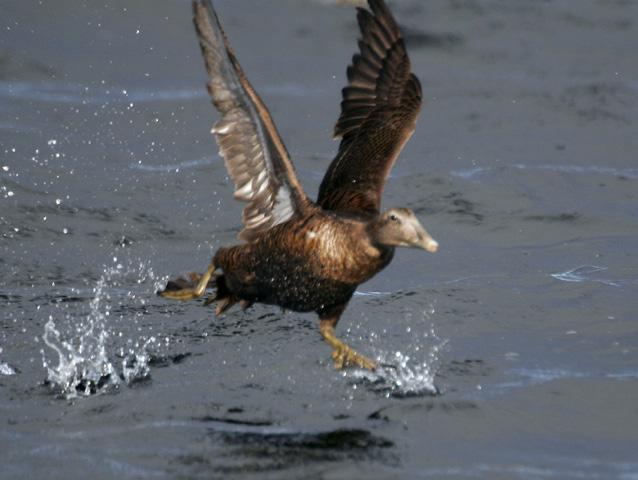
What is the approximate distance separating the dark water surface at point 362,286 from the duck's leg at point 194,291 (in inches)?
10.9

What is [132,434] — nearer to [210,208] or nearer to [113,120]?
[210,208]

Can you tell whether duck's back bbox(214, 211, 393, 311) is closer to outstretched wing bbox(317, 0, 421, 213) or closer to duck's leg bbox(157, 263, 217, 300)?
duck's leg bbox(157, 263, 217, 300)

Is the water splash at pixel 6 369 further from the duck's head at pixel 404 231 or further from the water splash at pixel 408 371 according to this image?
the duck's head at pixel 404 231

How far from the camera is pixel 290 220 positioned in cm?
703

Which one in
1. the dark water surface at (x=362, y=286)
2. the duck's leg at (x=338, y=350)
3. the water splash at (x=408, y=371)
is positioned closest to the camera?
the dark water surface at (x=362, y=286)

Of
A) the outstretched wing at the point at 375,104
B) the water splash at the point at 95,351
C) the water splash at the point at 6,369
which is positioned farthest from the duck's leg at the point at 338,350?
the water splash at the point at 6,369

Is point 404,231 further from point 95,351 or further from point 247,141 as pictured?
point 95,351

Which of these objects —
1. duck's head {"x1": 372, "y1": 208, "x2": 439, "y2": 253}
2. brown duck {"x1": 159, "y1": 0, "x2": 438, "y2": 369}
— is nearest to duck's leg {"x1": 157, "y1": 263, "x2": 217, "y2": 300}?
brown duck {"x1": 159, "y1": 0, "x2": 438, "y2": 369}

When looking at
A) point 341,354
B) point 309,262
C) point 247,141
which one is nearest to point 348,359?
point 341,354

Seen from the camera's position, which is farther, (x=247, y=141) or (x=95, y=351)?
(x=95, y=351)

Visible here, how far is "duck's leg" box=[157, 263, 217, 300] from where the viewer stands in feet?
24.7

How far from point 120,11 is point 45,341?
5827mm

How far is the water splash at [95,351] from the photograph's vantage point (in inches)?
280

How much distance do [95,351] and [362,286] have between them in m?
2.16
